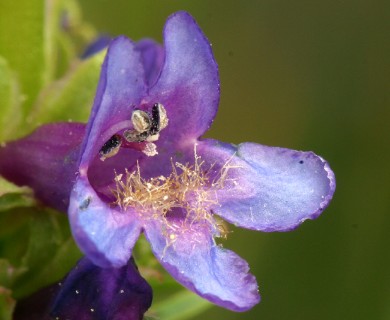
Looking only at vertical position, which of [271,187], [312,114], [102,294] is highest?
[271,187]

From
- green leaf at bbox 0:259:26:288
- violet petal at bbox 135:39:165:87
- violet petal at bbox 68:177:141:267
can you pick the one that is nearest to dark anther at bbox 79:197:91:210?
violet petal at bbox 68:177:141:267

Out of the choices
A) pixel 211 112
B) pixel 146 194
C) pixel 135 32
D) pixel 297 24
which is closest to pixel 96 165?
pixel 146 194

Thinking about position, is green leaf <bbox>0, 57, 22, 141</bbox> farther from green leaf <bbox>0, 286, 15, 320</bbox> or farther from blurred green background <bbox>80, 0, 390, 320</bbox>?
blurred green background <bbox>80, 0, 390, 320</bbox>

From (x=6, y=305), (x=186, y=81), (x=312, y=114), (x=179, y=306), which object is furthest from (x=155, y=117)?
(x=312, y=114)

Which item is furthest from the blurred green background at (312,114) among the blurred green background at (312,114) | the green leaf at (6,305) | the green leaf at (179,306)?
the green leaf at (6,305)

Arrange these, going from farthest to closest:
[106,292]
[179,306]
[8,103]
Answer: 1. [179,306]
2. [8,103]
3. [106,292]

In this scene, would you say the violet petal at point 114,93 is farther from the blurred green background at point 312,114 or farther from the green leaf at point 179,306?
the blurred green background at point 312,114

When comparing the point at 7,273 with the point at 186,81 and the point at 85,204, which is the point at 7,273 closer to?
the point at 85,204
